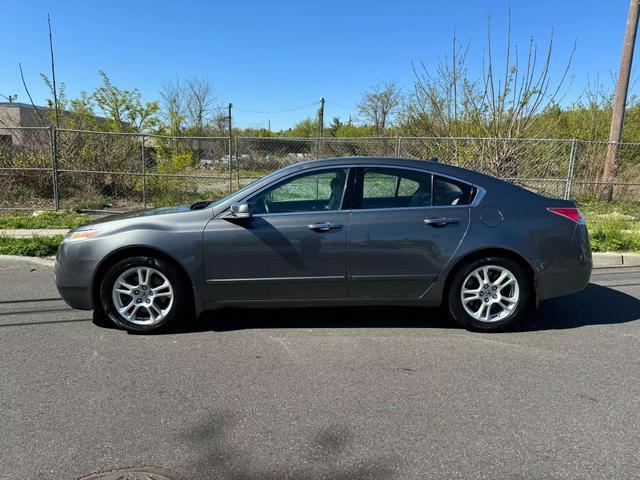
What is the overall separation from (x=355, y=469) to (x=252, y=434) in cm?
66

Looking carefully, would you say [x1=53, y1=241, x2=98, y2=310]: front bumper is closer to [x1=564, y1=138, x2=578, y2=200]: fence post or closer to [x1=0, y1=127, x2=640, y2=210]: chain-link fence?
[x1=0, y1=127, x2=640, y2=210]: chain-link fence

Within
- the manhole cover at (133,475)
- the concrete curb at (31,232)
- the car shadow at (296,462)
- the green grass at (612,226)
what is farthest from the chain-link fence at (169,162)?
the manhole cover at (133,475)

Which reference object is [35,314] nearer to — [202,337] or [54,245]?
[202,337]

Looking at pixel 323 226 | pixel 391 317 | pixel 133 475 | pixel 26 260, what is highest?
pixel 323 226

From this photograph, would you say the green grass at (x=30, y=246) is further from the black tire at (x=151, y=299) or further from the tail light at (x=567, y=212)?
the tail light at (x=567, y=212)

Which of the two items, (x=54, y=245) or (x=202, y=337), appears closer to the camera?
(x=202, y=337)

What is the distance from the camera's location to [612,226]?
8.78 metres

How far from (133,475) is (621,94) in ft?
47.0

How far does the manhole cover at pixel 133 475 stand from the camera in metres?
2.44

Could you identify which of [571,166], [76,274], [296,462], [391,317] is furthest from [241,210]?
[571,166]

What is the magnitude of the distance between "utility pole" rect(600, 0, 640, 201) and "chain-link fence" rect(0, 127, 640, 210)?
0.62 m

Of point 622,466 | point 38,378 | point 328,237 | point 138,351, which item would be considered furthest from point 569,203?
point 38,378

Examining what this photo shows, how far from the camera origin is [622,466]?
8.32 ft

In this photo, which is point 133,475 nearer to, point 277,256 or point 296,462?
point 296,462
